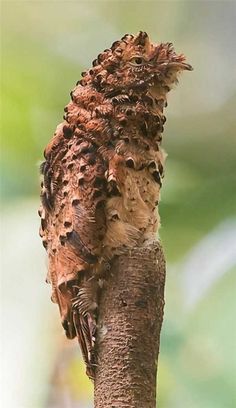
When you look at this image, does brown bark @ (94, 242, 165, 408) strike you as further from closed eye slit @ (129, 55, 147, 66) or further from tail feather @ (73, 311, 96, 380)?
closed eye slit @ (129, 55, 147, 66)

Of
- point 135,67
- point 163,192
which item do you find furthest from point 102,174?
point 163,192

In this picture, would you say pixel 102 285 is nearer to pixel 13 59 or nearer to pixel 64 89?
pixel 64 89

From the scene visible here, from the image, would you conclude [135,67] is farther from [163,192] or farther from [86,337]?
[86,337]

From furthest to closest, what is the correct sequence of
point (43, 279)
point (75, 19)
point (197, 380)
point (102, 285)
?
point (75, 19), point (43, 279), point (197, 380), point (102, 285)

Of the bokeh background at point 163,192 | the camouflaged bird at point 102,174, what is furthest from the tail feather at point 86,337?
the bokeh background at point 163,192

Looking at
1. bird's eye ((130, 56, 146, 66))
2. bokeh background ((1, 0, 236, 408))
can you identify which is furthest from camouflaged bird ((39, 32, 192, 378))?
bokeh background ((1, 0, 236, 408))

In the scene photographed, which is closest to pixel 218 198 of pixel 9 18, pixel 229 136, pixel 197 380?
pixel 229 136
